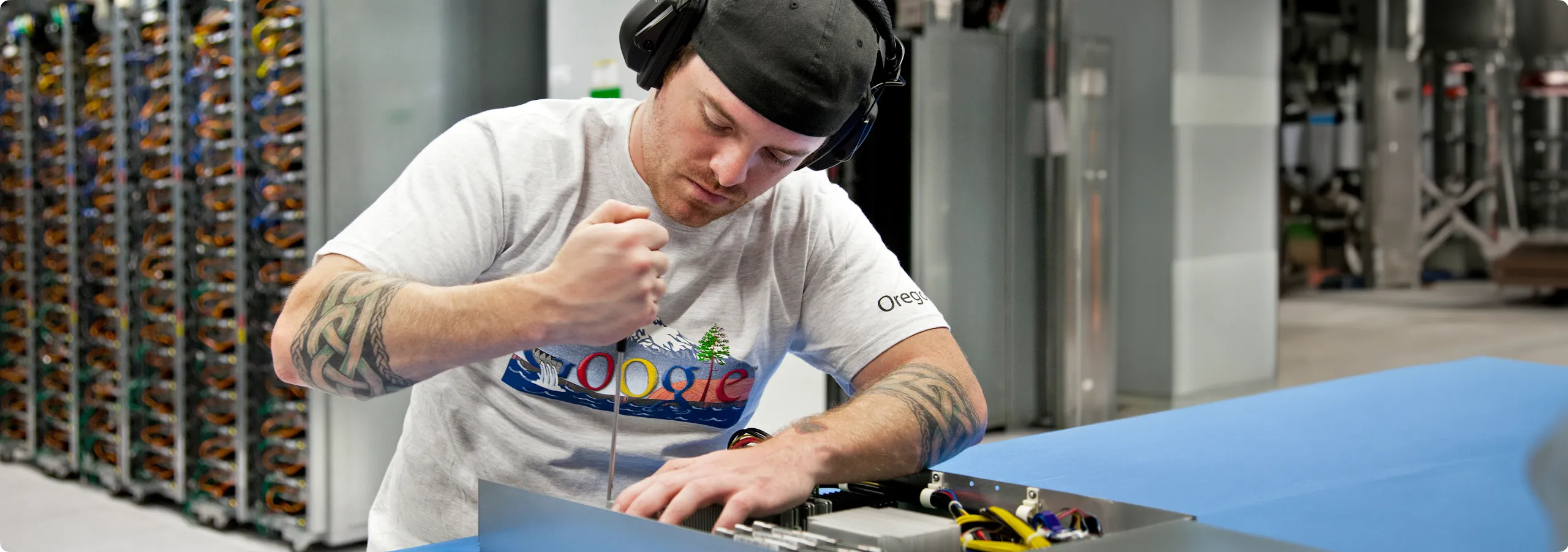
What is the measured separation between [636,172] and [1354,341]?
598cm

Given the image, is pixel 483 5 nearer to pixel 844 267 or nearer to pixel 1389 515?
pixel 844 267

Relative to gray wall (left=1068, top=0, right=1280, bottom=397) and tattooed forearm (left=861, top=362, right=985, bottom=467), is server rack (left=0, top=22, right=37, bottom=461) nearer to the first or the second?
gray wall (left=1068, top=0, right=1280, bottom=397)

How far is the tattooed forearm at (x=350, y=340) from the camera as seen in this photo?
126cm

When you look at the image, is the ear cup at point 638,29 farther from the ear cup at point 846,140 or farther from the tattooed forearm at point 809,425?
the tattooed forearm at point 809,425

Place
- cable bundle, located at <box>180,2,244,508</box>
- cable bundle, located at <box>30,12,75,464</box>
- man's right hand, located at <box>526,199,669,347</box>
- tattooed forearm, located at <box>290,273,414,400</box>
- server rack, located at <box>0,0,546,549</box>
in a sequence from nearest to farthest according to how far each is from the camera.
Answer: man's right hand, located at <box>526,199,669,347</box>
tattooed forearm, located at <box>290,273,414,400</box>
server rack, located at <box>0,0,546,549</box>
cable bundle, located at <box>180,2,244,508</box>
cable bundle, located at <box>30,12,75,464</box>

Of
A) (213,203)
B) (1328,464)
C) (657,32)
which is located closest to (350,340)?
(657,32)

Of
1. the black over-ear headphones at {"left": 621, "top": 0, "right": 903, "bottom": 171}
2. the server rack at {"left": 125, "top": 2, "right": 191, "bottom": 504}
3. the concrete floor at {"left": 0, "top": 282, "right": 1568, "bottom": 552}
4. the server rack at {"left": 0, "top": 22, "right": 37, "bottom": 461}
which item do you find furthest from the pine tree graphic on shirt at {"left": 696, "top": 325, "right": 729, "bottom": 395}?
the server rack at {"left": 0, "top": 22, "right": 37, "bottom": 461}

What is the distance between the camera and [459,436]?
1515 mm

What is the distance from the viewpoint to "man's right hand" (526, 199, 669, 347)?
44.7 inches

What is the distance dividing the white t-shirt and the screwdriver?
1 centimetres

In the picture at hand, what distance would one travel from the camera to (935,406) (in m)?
1.51

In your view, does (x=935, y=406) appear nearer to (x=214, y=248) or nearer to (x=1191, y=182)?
(x=214, y=248)

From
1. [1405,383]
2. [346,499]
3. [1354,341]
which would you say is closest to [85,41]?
[346,499]

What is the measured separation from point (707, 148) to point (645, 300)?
0.96 feet
